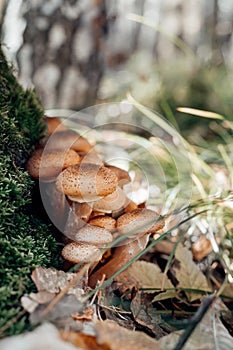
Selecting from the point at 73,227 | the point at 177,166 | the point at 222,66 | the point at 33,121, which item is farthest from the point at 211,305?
the point at 222,66

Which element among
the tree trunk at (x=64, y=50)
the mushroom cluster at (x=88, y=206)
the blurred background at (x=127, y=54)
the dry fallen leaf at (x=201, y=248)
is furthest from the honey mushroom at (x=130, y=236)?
the tree trunk at (x=64, y=50)

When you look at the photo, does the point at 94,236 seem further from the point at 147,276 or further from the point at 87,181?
the point at 147,276

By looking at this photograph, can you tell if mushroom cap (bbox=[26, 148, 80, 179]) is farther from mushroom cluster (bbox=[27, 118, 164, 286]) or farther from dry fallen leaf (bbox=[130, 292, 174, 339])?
dry fallen leaf (bbox=[130, 292, 174, 339])

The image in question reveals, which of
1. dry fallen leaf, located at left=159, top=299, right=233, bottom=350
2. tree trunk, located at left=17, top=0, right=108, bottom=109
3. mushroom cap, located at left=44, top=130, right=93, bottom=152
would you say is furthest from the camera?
tree trunk, located at left=17, top=0, right=108, bottom=109

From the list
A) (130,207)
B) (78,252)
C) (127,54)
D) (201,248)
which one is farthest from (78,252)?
(127,54)

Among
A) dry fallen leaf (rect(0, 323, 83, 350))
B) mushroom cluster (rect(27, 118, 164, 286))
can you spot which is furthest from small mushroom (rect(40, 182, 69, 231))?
dry fallen leaf (rect(0, 323, 83, 350))

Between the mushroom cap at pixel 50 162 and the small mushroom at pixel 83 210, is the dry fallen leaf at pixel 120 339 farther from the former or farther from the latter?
the mushroom cap at pixel 50 162
